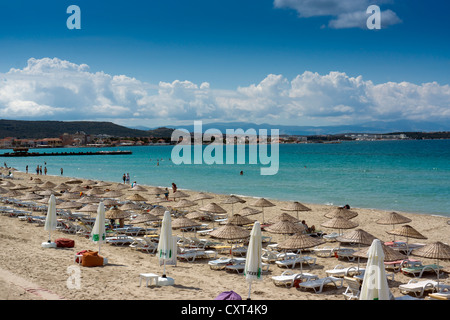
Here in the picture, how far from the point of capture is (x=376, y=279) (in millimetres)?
7527

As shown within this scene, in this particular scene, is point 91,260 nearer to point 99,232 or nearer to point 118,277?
point 99,232

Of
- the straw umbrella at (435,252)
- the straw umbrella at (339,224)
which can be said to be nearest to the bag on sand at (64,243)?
the straw umbrella at (339,224)

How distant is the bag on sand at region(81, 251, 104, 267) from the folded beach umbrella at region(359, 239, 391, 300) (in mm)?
7449

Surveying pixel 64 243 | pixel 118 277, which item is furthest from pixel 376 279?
pixel 64 243

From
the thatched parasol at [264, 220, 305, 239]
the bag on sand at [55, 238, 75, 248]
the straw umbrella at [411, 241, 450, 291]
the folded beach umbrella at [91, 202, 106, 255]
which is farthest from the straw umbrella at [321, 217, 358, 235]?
the bag on sand at [55, 238, 75, 248]

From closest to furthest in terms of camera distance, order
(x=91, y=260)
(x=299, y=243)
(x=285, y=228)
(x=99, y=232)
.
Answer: (x=299, y=243) → (x=91, y=260) → (x=99, y=232) → (x=285, y=228)

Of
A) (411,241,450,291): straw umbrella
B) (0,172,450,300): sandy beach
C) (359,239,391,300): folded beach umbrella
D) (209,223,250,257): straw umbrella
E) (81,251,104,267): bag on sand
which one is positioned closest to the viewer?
(359,239,391,300): folded beach umbrella

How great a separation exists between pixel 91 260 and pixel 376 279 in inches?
306

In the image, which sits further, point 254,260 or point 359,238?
point 359,238

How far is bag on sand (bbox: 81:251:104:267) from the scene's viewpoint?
11.7m

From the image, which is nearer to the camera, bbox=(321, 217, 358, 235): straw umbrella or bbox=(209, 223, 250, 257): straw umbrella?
bbox=(209, 223, 250, 257): straw umbrella

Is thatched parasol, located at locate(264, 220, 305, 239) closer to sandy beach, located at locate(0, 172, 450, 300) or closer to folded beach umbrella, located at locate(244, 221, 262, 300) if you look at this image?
sandy beach, located at locate(0, 172, 450, 300)

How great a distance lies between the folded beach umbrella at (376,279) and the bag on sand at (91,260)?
24.4 ft

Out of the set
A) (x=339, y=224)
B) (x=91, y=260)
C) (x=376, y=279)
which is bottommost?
(x=91, y=260)
